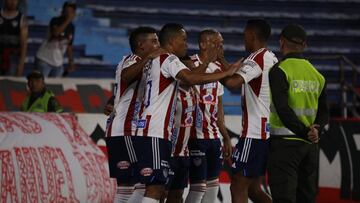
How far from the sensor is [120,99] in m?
9.89

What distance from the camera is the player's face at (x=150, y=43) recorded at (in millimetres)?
9797

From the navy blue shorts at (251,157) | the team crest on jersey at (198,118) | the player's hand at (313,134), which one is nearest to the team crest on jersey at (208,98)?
the team crest on jersey at (198,118)

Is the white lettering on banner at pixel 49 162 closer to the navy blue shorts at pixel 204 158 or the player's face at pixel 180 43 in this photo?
the navy blue shorts at pixel 204 158

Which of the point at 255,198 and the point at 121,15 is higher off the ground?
the point at 121,15

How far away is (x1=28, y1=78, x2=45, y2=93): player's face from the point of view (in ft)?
44.1

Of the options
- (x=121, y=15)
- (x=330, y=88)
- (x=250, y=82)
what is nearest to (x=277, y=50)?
(x=330, y=88)

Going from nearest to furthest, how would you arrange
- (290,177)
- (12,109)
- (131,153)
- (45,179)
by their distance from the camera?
(290,177) < (131,153) < (45,179) < (12,109)

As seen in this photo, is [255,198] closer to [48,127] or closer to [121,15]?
[48,127]

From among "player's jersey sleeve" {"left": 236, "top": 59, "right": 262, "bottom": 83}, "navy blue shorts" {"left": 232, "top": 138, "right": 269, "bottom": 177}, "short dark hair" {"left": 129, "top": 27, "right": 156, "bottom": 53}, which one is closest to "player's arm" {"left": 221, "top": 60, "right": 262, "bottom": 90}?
"player's jersey sleeve" {"left": 236, "top": 59, "right": 262, "bottom": 83}

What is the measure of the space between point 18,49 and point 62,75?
1.28 metres

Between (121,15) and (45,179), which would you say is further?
(121,15)

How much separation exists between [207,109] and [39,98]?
11.5ft

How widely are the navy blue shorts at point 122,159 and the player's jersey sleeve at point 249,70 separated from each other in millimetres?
1321

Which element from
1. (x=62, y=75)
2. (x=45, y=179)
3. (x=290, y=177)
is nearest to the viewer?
(x=290, y=177)
